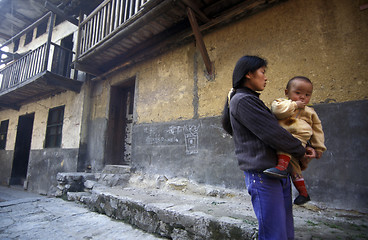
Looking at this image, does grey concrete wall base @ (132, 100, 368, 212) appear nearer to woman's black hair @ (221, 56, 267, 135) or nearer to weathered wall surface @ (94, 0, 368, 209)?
weathered wall surface @ (94, 0, 368, 209)

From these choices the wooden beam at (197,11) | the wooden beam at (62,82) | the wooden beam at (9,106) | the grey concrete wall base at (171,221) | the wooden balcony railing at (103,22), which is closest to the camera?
the grey concrete wall base at (171,221)

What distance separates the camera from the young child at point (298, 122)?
1253 millimetres

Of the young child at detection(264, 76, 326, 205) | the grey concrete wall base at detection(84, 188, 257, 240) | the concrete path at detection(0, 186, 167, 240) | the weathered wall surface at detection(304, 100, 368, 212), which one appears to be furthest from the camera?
the concrete path at detection(0, 186, 167, 240)

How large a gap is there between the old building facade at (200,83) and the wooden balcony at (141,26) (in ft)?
0.08

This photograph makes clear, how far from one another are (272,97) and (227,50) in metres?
1.25

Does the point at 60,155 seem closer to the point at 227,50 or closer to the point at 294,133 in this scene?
the point at 227,50

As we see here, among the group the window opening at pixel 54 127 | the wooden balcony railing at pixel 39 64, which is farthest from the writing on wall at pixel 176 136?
the window opening at pixel 54 127

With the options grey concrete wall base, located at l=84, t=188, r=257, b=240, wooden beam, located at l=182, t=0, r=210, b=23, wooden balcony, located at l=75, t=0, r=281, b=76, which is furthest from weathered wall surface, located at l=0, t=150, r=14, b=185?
wooden beam, located at l=182, t=0, r=210, b=23

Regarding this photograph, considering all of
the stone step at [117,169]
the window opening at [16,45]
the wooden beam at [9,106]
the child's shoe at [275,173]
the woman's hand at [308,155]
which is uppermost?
the window opening at [16,45]

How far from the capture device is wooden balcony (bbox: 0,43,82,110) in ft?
20.7

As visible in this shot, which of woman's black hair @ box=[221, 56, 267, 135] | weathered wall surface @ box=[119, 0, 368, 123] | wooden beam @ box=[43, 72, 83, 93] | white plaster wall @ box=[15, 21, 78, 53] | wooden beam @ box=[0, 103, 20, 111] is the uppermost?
white plaster wall @ box=[15, 21, 78, 53]

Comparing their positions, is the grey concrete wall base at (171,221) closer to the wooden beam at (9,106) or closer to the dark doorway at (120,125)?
the dark doorway at (120,125)

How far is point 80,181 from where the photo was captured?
5.14 meters

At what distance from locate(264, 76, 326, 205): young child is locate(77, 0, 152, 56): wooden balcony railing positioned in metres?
3.87
